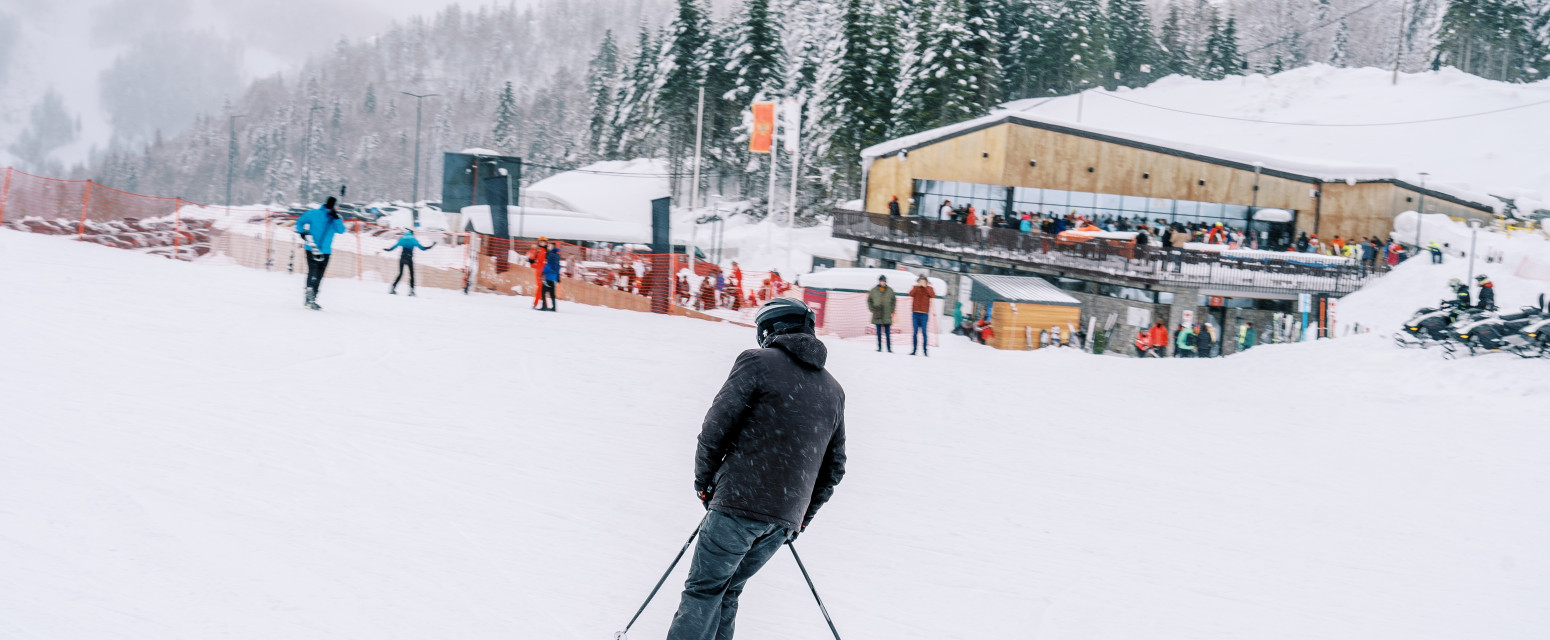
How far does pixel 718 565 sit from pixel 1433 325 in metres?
17.2

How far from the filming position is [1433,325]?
16578mm

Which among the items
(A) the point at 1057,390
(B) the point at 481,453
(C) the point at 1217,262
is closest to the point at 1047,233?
(C) the point at 1217,262

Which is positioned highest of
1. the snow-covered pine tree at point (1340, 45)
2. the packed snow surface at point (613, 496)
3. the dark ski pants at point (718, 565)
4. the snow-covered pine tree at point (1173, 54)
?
the snow-covered pine tree at point (1340, 45)

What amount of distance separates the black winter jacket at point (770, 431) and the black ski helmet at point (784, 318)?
6 cm

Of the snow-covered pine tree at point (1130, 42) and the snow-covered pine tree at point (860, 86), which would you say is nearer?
the snow-covered pine tree at point (860, 86)

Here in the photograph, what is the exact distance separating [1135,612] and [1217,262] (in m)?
23.1

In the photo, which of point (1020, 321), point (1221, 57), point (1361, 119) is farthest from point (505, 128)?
point (1020, 321)

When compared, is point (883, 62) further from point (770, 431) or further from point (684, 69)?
point (770, 431)

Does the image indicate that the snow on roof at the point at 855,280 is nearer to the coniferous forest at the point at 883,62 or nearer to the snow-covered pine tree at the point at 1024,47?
the coniferous forest at the point at 883,62

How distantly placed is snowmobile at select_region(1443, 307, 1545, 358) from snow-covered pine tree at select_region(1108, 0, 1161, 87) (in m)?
68.2

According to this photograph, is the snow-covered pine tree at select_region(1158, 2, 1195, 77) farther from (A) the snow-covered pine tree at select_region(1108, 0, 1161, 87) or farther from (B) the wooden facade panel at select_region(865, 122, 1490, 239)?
(B) the wooden facade panel at select_region(865, 122, 1490, 239)

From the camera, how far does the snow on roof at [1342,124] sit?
36.1 meters

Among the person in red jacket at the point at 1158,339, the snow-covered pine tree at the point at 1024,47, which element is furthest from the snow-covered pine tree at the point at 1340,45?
the person in red jacket at the point at 1158,339

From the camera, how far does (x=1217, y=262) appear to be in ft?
86.1
